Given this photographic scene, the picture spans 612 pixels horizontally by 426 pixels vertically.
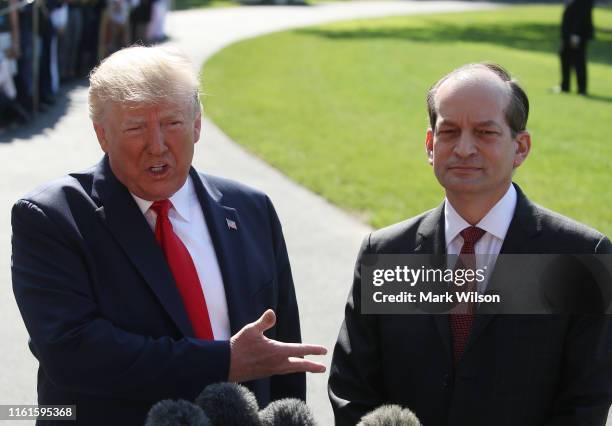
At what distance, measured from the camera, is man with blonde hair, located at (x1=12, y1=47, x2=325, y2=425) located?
2.95 metres

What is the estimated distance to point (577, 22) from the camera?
68.5ft

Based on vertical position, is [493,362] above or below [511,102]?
below

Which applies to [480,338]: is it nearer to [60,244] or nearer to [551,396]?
[551,396]

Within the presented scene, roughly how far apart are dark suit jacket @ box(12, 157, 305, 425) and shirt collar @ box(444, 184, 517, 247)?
2.08 ft

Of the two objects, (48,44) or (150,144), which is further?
(48,44)

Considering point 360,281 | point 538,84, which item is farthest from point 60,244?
point 538,84

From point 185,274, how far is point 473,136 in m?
0.99

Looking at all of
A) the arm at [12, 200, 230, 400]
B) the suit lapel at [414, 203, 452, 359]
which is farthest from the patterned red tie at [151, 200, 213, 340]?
the suit lapel at [414, 203, 452, 359]

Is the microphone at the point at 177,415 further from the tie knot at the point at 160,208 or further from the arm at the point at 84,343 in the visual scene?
the tie knot at the point at 160,208

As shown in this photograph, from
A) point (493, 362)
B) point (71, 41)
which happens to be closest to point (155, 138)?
point (493, 362)

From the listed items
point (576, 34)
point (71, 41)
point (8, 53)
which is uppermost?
point (8, 53)

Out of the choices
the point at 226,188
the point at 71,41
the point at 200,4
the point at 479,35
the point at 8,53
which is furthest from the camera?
the point at 200,4

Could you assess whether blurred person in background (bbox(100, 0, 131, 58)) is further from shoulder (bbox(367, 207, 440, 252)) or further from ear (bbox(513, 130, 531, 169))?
ear (bbox(513, 130, 531, 169))

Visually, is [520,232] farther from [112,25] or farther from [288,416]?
[112,25]
